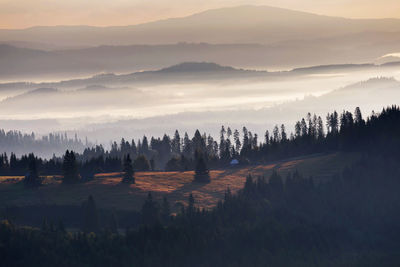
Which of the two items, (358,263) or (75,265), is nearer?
(75,265)

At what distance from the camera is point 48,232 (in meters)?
184

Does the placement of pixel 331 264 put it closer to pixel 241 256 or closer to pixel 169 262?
pixel 241 256

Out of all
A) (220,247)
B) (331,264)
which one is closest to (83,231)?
(220,247)

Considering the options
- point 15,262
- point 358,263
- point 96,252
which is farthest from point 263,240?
point 15,262

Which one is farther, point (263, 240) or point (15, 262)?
point (263, 240)

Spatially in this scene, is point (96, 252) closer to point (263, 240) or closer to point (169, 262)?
point (169, 262)

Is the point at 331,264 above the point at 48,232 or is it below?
below

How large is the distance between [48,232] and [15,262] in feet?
35.0

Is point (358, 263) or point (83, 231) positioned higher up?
point (83, 231)

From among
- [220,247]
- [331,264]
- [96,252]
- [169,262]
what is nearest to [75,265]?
[96,252]

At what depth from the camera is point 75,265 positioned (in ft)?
581

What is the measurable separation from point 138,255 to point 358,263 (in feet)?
172

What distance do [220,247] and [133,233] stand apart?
66.6 feet

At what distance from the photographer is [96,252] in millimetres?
179625
